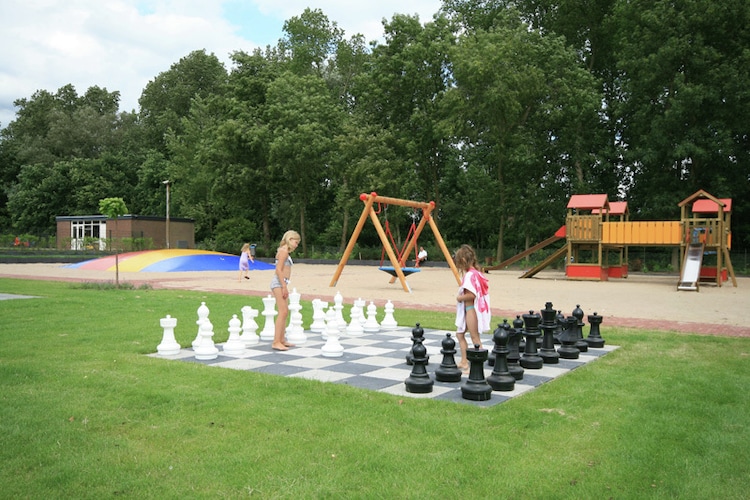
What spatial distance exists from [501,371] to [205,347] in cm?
318

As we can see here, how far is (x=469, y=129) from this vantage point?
35125mm

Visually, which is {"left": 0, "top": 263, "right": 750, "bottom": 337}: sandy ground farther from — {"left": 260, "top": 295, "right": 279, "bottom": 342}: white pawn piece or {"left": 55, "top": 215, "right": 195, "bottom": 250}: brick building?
{"left": 55, "top": 215, "right": 195, "bottom": 250}: brick building

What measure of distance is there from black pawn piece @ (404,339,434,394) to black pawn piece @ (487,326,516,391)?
1.86 feet

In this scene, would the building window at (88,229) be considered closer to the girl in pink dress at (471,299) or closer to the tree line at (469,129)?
the tree line at (469,129)

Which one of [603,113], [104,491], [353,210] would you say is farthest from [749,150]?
[104,491]

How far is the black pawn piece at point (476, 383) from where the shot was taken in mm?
4898

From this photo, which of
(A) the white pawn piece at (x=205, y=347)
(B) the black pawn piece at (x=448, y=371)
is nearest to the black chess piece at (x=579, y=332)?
(B) the black pawn piece at (x=448, y=371)

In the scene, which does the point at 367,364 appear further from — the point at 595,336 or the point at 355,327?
the point at 595,336

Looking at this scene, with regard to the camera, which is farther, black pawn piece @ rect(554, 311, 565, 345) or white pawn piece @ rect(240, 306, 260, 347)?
white pawn piece @ rect(240, 306, 260, 347)

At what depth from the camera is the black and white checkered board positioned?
212 inches

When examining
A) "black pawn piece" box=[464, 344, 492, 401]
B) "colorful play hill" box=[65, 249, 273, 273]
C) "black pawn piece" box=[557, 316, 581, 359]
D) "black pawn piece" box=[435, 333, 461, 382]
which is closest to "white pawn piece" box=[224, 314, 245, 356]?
"black pawn piece" box=[435, 333, 461, 382]

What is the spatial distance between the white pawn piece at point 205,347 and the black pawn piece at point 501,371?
118 inches

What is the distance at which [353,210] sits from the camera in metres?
40.4

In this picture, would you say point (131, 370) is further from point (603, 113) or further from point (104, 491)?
point (603, 113)
